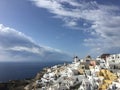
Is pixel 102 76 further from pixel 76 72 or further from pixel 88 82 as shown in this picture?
pixel 76 72

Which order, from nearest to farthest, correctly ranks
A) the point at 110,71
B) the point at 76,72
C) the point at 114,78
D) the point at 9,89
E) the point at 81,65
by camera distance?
the point at 114,78, the point at 110,71, the point at 76,72, the point at 81,65, the point at 9,89

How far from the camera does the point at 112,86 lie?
55.8 m

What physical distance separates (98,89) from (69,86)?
374 inches

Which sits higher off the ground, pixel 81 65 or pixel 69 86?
pixel 81 65

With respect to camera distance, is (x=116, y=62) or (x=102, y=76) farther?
(x=116, y=62)

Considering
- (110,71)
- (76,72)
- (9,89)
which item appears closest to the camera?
(110,71)

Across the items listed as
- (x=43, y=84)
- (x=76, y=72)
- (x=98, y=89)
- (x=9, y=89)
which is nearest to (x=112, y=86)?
(x=98, y=89)

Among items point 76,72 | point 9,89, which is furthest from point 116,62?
point 9,89

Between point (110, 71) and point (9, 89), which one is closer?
point (110, 71)

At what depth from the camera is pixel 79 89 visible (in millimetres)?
60938

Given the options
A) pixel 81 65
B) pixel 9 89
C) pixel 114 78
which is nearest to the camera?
pixel 114 78

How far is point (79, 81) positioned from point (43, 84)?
18.8 metres

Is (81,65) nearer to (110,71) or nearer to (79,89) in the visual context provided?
(110,71)

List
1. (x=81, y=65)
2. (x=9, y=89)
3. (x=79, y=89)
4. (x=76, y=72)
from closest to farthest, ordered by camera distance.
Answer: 1. (x=79, y=89)
2. (x=76, y=72)
3. (x=81, y=65)
4. (x=9, y=89)
